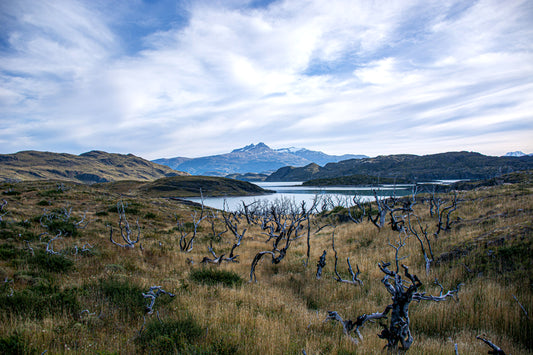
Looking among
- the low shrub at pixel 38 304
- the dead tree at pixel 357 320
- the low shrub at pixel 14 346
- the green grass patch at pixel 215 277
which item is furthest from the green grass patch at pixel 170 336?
the green grass patch at pixel 215 277

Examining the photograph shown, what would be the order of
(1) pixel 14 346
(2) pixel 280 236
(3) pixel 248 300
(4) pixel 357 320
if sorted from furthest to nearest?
1. (2) pixel 280 236
2. (3) pixel 248 300
3. (4) pixel 357 320
4. (1) pixel 14 346

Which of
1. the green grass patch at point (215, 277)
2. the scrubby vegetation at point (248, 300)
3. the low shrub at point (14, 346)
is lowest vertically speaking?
the green grass patch at point (215, 277)

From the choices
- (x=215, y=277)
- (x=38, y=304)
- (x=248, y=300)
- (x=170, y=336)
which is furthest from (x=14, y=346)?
(x=215, y=277)

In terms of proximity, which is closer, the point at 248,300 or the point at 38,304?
the point at 38,304

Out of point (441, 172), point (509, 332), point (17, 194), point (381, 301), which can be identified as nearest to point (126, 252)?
point (381, 301)

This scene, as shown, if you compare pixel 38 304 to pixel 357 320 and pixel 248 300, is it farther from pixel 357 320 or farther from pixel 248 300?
pixel 357 320

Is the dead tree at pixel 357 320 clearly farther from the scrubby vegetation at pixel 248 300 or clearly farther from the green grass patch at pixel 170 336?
the green grass patch at pixel 170 336

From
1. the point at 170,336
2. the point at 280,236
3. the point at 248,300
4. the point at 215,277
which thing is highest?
the point at 170,336

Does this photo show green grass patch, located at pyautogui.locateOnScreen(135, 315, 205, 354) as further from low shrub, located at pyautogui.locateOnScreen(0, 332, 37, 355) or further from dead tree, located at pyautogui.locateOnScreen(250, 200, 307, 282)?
dead tree, located at pyautogui.locateOnScreen(250, 200, 307, 282)

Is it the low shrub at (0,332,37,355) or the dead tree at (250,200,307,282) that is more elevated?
the low shrub at (0,332,37,355)

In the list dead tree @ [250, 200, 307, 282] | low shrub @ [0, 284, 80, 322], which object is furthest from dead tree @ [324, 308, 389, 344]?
low shrub @ [0, 284, 80, 322]

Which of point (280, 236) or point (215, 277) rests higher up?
point (280, 236)

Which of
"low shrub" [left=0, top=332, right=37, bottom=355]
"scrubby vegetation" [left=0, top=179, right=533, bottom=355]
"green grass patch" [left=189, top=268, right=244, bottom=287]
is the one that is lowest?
"green grass patch" [left=189, top=268, right=244, bottom=287]

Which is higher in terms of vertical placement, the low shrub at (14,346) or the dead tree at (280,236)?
the low shrub at (14,346)
